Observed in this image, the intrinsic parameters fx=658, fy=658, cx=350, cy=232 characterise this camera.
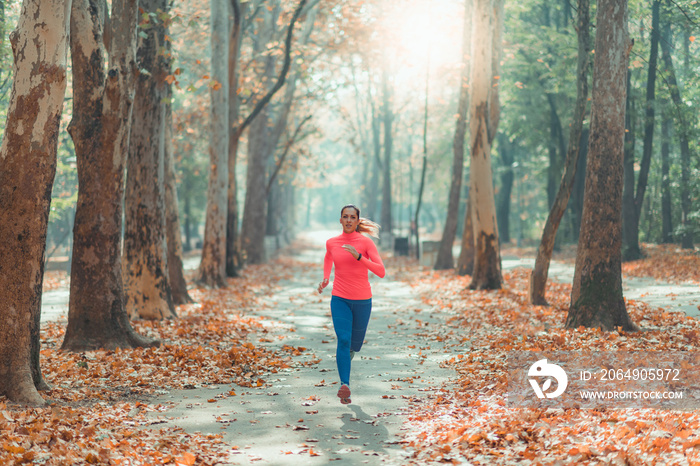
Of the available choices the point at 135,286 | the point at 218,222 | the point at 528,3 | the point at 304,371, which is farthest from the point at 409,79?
the point at 304,371

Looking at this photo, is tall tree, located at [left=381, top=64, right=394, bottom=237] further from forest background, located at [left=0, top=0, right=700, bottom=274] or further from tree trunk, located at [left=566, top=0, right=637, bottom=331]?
tree trunk, located at [left=566, top=0, right=637, bottom=331]

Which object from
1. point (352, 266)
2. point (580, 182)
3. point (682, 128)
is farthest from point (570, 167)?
point (580, 182)

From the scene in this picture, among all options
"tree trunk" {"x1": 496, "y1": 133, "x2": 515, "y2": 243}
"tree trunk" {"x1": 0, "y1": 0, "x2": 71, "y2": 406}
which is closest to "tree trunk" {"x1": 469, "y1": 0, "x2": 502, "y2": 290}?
"tree trunk" {"x1": 0, "y1": 0, "x2": 71, "y2": 406}

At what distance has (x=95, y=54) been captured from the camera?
27.5ft

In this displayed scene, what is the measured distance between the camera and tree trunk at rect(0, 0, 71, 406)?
577 centimetres

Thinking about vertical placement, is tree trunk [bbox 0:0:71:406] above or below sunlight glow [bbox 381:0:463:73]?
below

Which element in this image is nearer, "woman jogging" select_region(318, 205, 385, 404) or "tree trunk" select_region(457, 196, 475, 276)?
"woman jogging" select_region(318, 205, 385, 404)

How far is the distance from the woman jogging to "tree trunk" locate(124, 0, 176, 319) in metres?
6.20

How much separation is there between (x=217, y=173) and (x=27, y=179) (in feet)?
39.3

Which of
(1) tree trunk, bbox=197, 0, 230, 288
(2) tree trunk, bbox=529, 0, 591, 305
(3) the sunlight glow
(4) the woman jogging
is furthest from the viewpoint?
(3) the sunlight glow

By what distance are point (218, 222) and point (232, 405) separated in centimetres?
1182

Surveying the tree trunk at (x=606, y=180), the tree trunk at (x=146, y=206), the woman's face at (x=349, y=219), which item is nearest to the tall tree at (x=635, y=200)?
the tree trunk at (x=606, y=180)

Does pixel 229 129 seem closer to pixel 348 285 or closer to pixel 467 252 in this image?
pixel 467 252

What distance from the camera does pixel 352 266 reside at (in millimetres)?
6504
